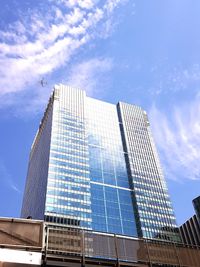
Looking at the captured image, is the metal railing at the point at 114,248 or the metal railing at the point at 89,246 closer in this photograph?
the metal railing at the point at 89,246

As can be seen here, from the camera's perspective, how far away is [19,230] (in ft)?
41.4

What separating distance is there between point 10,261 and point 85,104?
14147cm

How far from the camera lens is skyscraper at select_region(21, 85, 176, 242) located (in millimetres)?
107250

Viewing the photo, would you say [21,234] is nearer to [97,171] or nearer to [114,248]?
[114,248]

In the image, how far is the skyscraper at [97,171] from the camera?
107250 millimetres

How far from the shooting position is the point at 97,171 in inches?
4968

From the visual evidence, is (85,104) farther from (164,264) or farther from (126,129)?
(164,264)

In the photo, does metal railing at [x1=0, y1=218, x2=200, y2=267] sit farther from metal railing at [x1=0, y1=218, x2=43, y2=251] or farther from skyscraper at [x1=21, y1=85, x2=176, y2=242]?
skyscraper at [x1=21, y1=85, x2=176, y2=242]

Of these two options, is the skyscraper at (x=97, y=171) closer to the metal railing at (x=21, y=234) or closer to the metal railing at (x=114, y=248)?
the metal railing at (x=114, y=248)

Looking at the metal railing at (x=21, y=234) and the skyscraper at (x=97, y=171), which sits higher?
the skyscraper at (x=97, y=171)

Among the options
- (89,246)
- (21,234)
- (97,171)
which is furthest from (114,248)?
(97,171)

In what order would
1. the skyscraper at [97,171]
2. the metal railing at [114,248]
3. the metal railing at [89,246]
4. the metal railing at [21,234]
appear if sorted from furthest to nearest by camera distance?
the skyscraper at [97,171]
the metal railing at [114,248]
the metal railing at [89,246]
the metal railing at [21,234]

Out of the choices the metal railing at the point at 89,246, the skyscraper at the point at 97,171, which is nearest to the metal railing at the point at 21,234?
the metal railing at the point at 89,246

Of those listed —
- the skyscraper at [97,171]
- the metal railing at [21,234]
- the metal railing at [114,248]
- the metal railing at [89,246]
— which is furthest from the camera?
the skyscraper at [97,171]
